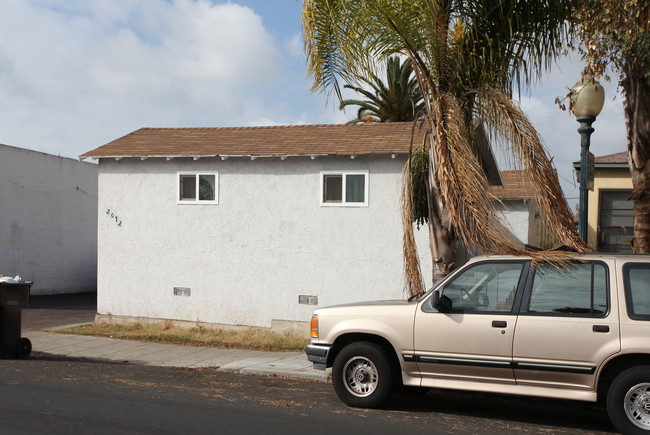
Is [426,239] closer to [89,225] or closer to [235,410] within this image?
[235,410]

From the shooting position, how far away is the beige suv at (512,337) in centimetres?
655

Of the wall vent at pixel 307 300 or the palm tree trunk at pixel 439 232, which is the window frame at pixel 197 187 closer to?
the wall vent at pixel 307 300

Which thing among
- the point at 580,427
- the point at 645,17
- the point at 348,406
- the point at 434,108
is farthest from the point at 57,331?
the point at 645,17

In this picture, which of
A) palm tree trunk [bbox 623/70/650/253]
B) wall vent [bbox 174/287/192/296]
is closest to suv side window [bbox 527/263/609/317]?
palm tree trunk [bbox 623/70/650/253]

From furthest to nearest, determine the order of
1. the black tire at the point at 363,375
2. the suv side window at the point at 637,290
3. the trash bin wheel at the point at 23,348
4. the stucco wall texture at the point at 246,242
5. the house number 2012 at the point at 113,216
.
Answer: the house number 2012 at the point at 113,216 → the stucco wall texture at the point at 246,242 → the trash bin wheel at the point at 23,348 → the black tire at the point at 363,375 → the suv side window at the point at 637,290

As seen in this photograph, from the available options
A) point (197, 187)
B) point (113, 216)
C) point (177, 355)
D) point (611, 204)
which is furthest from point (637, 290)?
point (611, 204)

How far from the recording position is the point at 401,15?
8789mm

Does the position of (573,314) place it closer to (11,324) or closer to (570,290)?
(570,290)

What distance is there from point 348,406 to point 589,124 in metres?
5.40

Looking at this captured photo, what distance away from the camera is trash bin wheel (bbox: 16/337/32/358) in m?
11.4

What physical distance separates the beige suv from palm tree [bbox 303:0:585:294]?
44.6 inches

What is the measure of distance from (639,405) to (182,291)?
1065 cm

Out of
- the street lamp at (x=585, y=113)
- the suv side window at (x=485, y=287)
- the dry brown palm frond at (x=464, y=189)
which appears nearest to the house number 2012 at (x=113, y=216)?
the dry brown palm frond at (x=464, y=189)

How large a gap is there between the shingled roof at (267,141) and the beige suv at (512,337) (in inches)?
244
